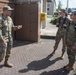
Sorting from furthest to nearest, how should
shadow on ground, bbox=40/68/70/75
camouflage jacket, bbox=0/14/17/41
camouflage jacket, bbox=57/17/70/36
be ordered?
camouflage jacket, bbox=57/17/70/36, shadow on ground, bbox=40/68/70/75, camouflage jacket, bbox=0/14/17/41

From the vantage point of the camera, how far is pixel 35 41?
12.2 meters

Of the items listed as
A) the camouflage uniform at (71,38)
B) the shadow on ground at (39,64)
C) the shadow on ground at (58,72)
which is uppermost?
the camouflage uniform at (71,38)

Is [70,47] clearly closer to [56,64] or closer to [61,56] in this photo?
[56,64]

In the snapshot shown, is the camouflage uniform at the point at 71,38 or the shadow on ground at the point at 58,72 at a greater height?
the camouflage uniform at the point at 71,38

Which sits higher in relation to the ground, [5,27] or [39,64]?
[5,27]

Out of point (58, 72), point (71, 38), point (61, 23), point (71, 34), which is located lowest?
point (58, 72)

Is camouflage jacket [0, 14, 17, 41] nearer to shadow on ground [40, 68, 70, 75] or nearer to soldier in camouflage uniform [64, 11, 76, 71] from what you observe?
shadow on ground [40, 68, 70, 75]

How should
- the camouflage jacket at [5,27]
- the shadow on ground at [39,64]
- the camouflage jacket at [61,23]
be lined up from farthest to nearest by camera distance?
the camouflage jacket at [61,23], the shadow on ground at [39,64], the camouflage jacket at [5,27]

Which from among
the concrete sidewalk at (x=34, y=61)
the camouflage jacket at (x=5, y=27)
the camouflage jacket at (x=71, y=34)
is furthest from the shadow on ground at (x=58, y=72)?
the camouflage jacket at (x=5, y=27)

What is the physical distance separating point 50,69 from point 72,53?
3.31 feet

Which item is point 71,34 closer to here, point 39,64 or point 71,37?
point 71,37

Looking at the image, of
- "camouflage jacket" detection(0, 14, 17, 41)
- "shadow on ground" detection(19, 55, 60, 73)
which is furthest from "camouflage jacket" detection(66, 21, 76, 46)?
"camouflage jacket" detection(0, 14, 17, 41)

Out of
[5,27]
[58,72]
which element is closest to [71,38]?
[58,72]

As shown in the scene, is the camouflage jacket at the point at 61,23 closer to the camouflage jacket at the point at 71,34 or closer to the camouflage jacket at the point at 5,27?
the camouflage jacket at the point at 71,34
